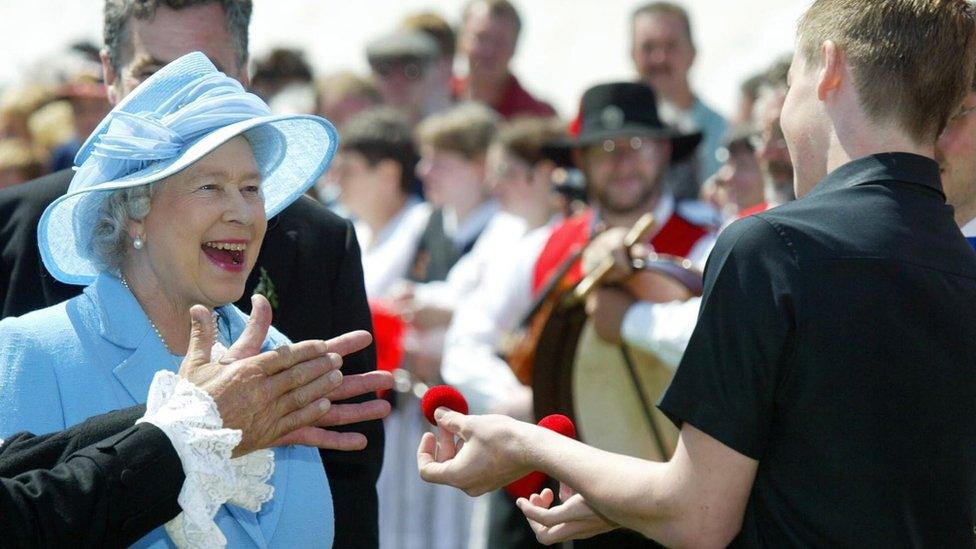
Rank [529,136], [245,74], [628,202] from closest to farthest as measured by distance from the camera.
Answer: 1. [245,74]
2. [628,202]
3. [529,136]

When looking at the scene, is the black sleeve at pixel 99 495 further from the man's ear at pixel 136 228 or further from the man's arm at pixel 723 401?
the man's arm at pixel 723 401

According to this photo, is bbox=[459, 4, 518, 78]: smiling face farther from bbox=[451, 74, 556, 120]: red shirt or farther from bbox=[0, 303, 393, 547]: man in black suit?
bbox=[0, 303, 393, 547]: man in black suit

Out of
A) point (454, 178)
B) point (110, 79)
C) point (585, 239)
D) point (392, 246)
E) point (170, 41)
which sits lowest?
point (392, 246)

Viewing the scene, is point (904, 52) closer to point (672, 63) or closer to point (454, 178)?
point (454, 178)

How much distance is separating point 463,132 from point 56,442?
5.34 metres

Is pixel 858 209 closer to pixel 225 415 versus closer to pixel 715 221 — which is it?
pixel 225 415

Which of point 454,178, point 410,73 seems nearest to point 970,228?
point 454,178

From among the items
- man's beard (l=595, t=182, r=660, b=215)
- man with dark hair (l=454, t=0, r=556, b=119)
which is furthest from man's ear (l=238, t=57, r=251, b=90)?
man with dark hair (l=454, t=0, r=556, b=119)

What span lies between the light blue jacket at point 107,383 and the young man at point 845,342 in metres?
0.69

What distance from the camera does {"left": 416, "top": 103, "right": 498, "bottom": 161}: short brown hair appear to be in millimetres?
7871

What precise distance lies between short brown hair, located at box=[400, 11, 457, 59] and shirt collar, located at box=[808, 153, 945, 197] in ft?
24.3

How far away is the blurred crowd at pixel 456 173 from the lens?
6.28 metres

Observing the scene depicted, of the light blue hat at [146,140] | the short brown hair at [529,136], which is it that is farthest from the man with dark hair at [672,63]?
the light blue hat at [146,140]

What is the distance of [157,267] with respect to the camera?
3141 mm
